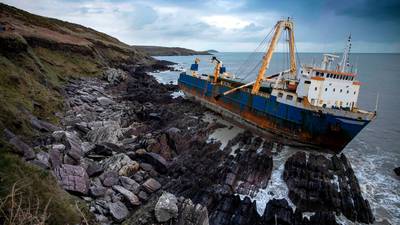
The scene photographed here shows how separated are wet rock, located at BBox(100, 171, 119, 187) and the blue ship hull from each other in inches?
626

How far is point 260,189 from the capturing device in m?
17.1

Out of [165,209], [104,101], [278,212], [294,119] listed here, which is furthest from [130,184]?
[104,101]

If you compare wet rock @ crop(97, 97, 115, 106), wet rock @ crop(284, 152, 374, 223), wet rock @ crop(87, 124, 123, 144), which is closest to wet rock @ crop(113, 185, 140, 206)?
wet rock @ crop(87, 124, 123, 144)

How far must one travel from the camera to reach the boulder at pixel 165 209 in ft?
26.7

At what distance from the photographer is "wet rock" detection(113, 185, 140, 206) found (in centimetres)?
1325

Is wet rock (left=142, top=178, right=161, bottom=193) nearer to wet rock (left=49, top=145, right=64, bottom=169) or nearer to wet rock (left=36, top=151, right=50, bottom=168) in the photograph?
wet rock (left=49, top=145, right=64, bottom=169)

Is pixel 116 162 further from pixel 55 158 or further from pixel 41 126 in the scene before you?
pixel 41 126

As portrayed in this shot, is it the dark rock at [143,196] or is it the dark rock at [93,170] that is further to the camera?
the dark rock at [93,170]

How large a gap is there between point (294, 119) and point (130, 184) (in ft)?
50.9

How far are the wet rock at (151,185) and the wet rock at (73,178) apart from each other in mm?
2904

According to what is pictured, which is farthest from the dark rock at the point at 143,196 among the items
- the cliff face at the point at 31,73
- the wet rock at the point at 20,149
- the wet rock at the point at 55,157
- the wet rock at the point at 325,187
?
the wet rock at the point at 325,187

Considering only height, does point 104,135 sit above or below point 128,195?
above

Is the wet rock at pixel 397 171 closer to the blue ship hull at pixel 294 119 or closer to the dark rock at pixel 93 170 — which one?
the blue ship hull at pixel 294 119

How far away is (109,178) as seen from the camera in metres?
14.4
